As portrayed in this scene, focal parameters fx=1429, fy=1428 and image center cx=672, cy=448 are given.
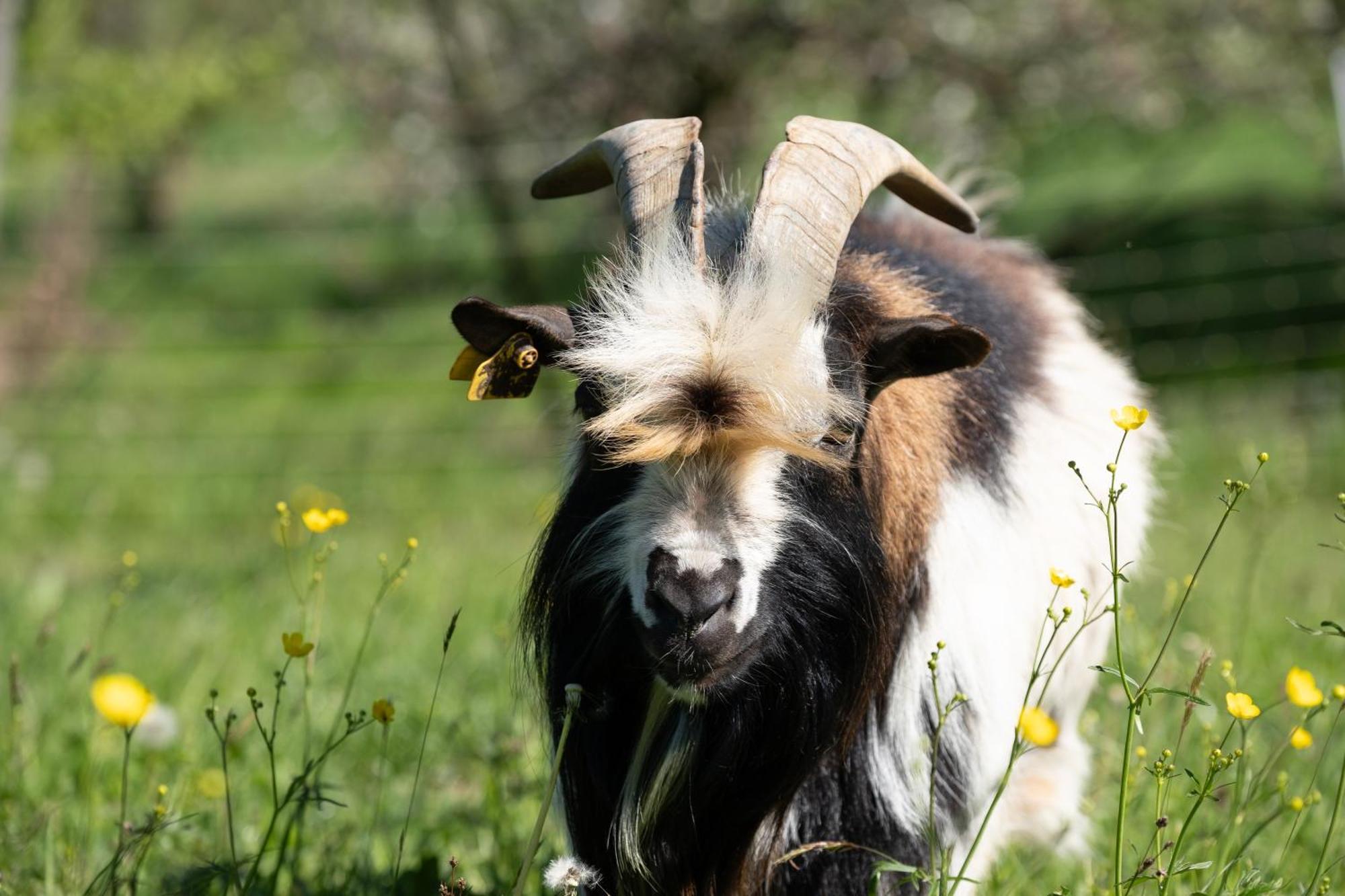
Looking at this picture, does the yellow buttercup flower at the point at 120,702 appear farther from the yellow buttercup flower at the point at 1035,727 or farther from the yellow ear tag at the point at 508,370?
the yellow buttercup flower at the point at 1035,727

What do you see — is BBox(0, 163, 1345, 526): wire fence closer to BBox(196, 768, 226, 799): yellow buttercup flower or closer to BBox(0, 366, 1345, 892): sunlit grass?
BBox(0, 366, 1345, 892): sunlit grass

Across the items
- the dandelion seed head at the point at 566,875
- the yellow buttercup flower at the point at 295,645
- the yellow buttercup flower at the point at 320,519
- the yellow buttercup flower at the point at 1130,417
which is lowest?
the dandelion seed head at the point at 566,875

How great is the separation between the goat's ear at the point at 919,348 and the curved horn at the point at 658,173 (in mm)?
404

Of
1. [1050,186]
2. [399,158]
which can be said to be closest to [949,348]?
[399,158]

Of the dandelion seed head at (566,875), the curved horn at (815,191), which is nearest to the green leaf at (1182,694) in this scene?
the dandelion seed head at (566,875)

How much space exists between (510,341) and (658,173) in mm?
504

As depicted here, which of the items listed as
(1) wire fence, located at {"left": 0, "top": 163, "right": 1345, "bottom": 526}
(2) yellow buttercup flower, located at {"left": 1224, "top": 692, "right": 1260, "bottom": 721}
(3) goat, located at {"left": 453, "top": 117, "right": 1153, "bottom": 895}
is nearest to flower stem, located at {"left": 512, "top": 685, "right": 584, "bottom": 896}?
(3) goat, located at {"left": 453, "top": 117, "right": 1153, "bottom": 895}

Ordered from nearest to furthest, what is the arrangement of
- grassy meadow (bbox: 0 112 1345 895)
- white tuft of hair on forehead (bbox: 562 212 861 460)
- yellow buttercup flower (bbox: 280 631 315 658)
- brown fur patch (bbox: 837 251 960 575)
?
yellow buttercup flower (bbox: 280 631 315 658) → white tuft of hair on forehead (bbox: 562 212 861 460) → brown fur patch (bbox: 837 251 960 575) → grassy meadow (bbox: 0 112 1345 895)

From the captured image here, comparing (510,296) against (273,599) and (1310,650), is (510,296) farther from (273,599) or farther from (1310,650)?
(1310,650)

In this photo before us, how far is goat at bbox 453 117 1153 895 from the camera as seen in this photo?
2668 mm

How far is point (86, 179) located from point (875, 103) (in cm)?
632

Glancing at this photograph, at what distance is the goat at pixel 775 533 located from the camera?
2668mm

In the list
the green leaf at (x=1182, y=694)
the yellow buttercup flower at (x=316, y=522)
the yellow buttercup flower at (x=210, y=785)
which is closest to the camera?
the green leaf at (x=1182, y=694)

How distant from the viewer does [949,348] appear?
2877 mm
